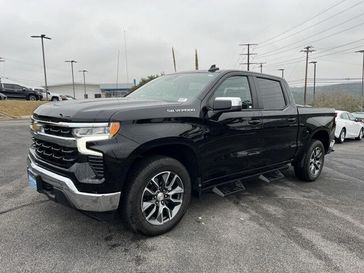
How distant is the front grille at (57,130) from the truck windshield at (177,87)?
1398 mm

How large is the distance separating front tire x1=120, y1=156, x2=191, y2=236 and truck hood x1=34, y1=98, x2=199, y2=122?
1.69 feet

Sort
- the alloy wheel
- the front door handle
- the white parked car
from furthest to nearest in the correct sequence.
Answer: the white parked car
the alloy wheel
the front door handle

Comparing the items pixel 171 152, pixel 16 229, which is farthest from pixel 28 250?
pixel 171 152

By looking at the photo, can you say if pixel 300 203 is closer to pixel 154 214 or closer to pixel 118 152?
pixel 154 214

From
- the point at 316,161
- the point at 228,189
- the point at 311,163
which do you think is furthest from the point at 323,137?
the point at 228,189

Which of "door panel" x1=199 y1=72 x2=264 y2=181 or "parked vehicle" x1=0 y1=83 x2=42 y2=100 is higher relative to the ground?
"parked vehicle" x1=0 y1=83 x2=42 y2=100

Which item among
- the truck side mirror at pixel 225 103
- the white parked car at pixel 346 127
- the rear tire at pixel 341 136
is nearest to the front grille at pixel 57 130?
the truck side mirror at pixel 225 103

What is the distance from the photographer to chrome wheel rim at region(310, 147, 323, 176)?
19.4ft

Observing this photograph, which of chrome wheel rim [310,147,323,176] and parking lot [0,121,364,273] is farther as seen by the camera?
chrome wheel rim [310,147,323,176]

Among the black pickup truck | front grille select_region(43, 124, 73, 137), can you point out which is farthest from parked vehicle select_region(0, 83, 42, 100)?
front grille select_region(43, 124, 73, 137)

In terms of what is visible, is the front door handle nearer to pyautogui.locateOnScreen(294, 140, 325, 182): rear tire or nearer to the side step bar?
the side step bar

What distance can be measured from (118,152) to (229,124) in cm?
162

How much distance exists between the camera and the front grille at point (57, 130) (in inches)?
121

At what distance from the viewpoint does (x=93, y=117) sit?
3016 millimetres
